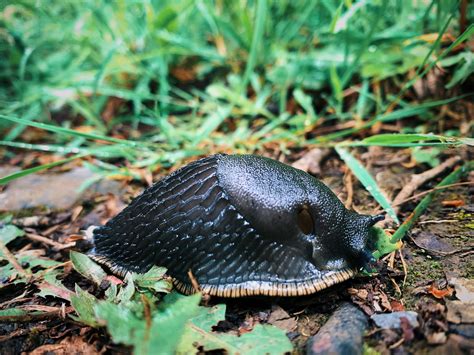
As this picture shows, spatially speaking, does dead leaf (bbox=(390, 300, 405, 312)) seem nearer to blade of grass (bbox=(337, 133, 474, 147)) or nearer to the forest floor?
the forest floor

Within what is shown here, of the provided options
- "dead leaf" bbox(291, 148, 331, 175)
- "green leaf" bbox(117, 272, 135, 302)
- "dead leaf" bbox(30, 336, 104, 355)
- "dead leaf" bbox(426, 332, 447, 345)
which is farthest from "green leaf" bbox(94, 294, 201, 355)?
"dead leaf" bbox(291, 148, 331, 175)

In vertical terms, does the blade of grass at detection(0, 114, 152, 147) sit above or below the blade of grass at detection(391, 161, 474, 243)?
above

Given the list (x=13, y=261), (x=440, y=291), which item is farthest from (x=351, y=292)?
(x=13, y=261)

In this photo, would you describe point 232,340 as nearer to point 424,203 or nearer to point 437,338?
point 437,338

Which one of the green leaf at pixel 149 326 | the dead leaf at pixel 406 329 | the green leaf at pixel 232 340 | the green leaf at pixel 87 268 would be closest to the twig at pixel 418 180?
the dead leaf at pixel 406 329

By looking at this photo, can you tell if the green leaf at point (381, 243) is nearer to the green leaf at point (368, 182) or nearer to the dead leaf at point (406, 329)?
the green leaf at point (368, 182)

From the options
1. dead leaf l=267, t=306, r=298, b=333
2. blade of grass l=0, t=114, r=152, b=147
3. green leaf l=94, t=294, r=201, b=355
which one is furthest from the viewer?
blade of grass l=0, t=114, r=152, b=147

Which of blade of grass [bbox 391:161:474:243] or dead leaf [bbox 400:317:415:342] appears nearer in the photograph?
dead leaf [bbox 400:317:415:342]

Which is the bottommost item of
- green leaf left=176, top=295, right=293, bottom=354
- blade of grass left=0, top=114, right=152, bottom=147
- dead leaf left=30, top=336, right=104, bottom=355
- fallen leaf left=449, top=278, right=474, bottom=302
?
fallen leaf left=449, top=278, right=474, bottom=302
